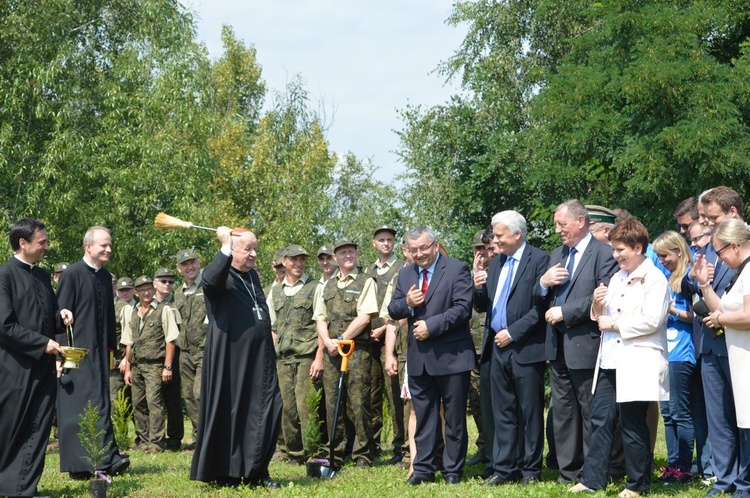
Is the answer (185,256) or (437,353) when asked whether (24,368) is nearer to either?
A: (437,353)

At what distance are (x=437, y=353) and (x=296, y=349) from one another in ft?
9.56

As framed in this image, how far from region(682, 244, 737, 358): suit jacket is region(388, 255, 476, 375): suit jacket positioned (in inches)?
79.9

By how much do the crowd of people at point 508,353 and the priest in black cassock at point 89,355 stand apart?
0.02 meters

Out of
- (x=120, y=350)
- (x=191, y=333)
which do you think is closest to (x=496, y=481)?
(x=191, y=333)

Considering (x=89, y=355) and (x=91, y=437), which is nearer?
(x=91, y=437)

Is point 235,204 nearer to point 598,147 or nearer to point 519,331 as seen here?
point 598,147

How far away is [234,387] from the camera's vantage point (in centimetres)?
867

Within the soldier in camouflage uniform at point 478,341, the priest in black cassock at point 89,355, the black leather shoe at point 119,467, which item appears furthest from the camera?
the soldier in camouflage uniform at point 478,341

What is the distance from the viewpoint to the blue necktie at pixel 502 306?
8.89 meters

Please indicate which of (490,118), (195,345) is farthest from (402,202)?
(195,345)

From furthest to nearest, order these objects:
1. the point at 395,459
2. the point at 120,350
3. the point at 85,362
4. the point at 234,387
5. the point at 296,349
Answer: the point at 120,350 → the point at 296,349 → the point at 395,459 → the point at 85,362 → the point at 234,387

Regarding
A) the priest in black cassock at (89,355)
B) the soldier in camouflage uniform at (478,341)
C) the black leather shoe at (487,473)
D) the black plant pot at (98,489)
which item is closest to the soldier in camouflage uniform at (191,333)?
the priest in black cassock at (89,355)

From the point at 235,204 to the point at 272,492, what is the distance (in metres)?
29.3

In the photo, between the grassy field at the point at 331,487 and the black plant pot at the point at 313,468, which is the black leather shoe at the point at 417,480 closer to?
the grassy field at the point at 331,487
